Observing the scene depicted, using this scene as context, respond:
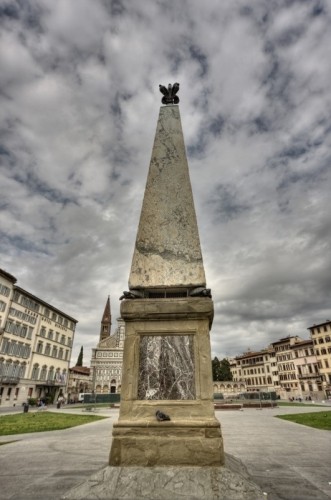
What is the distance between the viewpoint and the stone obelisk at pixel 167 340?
372cm

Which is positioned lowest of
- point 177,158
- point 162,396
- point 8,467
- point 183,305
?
point 8,467

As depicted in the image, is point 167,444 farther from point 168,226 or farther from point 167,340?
point 168,226

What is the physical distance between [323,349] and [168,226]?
68855mm

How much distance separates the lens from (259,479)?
4.79 m

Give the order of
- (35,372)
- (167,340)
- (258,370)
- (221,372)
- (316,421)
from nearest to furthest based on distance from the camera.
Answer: (167,340), (316,421), (35,372), (221,372), (258,370)

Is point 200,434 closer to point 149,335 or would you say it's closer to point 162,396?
point 162,396

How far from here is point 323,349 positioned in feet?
204

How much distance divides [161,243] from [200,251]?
0.67m

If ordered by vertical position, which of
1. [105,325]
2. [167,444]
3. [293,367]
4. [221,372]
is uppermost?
[105,325]

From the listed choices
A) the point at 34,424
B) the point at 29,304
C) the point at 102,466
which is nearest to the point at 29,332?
the point at 29,304

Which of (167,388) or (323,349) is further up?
(323,349)

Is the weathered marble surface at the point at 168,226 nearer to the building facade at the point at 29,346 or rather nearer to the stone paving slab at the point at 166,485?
the stone paving slab at the point at 166,485

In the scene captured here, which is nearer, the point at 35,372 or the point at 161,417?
the point at 161,417

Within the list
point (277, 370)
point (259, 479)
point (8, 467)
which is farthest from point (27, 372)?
point (277, 370)
